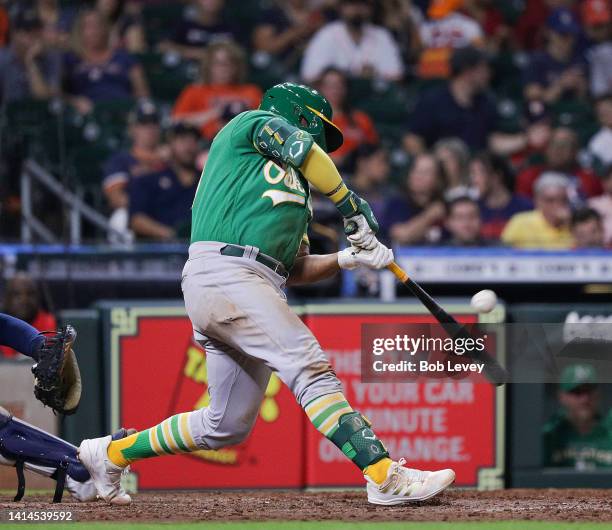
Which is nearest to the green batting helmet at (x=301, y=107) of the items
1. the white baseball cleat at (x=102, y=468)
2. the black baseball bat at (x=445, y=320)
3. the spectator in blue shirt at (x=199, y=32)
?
the black baseball bat at (x=445, y=320)

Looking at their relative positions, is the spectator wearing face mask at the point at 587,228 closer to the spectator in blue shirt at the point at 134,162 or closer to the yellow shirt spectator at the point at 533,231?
the yellow shirt spectator at the point at 533,231

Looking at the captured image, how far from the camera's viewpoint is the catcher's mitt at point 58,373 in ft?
16.9

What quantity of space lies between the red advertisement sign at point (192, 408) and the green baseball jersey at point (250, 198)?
6.79ft

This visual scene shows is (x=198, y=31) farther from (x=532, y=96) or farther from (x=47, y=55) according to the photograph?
(x=532, y=96)

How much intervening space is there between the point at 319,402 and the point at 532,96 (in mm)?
7693

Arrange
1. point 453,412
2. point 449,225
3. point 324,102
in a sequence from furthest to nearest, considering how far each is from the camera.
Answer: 1. point 449,225
2. point 453,412
3. point 324,102

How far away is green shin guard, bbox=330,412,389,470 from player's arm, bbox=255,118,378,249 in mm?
742

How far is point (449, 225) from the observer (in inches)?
368

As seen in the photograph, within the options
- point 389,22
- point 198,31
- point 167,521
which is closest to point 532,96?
point 389,22

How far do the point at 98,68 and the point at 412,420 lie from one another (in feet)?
17.9

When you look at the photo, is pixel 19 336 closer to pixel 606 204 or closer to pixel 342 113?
pixel 342 113

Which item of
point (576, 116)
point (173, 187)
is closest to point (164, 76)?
point (173, 187)

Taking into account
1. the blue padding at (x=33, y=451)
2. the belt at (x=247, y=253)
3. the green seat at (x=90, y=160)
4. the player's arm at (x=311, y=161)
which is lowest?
the blue padding at (x=33, y=451)

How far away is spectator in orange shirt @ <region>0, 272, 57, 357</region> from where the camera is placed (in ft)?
24.5
